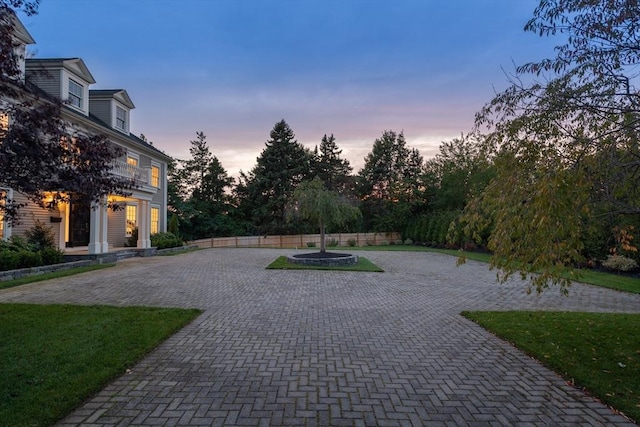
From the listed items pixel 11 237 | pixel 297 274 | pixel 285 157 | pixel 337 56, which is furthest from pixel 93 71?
pixel 285 157

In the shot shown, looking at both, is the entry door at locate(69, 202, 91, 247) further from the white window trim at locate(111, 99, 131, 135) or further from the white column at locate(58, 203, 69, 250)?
the white window trim at locate(111, 99, 131, 135)

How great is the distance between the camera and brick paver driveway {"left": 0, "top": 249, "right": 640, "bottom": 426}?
3092 mm

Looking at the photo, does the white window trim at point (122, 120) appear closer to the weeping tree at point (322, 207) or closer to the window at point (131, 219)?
the window at point (131, 219)

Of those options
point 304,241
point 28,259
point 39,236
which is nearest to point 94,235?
point 39,236

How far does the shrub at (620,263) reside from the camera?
42.0 ft

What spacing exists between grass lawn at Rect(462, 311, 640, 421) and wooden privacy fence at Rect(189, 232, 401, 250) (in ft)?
77.5

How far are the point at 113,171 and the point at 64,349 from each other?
13688 millimetres

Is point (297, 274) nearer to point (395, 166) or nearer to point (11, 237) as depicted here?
point (11, 237)

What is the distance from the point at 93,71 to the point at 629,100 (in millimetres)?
19945

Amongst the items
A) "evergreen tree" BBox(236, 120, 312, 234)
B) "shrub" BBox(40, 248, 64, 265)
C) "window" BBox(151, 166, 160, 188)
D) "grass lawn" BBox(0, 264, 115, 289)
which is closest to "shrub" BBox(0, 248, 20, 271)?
"grass lawn" BBox(0, 264, 115, 289)

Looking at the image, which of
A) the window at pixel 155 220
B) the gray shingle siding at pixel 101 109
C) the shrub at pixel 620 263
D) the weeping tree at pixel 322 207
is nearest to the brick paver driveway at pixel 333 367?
the shrub at pixel 620 263

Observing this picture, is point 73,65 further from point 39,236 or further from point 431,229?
point 431,229

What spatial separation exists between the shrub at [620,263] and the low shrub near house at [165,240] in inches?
847

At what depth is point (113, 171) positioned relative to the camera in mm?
16031
